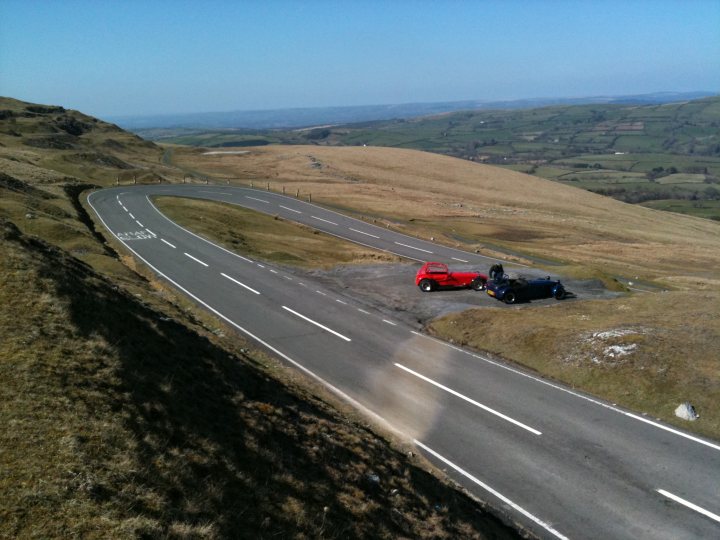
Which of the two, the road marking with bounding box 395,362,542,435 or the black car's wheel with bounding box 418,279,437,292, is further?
the black car's wheel with bounding box 418,279,437,292

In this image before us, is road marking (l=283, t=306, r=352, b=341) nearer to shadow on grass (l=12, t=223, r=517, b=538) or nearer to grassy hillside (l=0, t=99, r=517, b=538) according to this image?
grassy hillside (l=0, t=99, r=517, b=538)

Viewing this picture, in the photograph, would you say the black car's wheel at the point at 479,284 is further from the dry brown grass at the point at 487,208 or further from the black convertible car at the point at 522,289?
the dry brown grass at the point at 487,208

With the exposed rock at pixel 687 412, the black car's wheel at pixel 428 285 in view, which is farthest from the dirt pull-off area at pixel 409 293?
the exposed rock at pixel 687 412

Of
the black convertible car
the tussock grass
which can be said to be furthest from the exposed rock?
the black convertible car

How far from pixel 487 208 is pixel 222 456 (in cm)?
8171

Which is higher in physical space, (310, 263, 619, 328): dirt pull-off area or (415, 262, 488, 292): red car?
(415, 262, 488, 292): red car

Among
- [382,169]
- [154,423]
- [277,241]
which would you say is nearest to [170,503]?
[154,423]

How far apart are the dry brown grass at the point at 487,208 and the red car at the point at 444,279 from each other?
11.2m

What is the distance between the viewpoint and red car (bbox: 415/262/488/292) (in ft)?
105

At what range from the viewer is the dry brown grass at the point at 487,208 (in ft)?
189

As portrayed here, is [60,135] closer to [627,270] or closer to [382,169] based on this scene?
[382,169]

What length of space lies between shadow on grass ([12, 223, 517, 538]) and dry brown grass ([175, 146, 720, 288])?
30881mm

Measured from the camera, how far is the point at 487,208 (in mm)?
86375

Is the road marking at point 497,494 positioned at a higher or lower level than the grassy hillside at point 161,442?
lower
